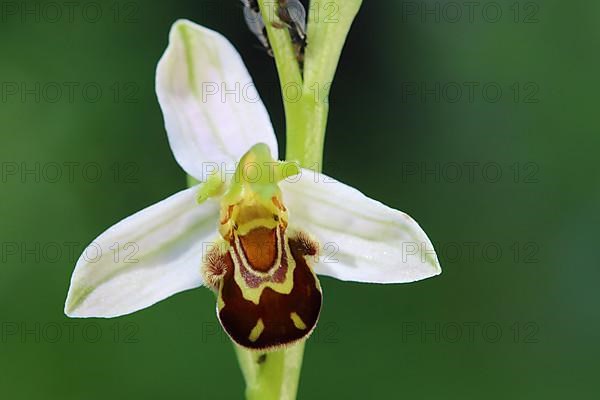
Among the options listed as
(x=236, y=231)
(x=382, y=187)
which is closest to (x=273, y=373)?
(x=236, y=231)

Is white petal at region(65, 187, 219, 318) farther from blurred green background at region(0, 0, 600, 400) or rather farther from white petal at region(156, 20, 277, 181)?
blurred green background at region(0, 0, 600, 400)

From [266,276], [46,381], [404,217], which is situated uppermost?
[404,217]

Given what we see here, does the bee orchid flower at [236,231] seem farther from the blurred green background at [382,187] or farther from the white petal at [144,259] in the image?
the blurred green background at [382,187]

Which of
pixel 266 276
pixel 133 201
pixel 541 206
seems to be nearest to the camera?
pixel 266 276

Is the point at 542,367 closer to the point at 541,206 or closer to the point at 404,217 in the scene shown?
the point at 541,206

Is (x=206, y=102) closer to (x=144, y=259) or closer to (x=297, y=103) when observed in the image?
(x=297, y=103)

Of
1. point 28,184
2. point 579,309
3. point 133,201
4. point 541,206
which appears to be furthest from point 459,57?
point 28,184
